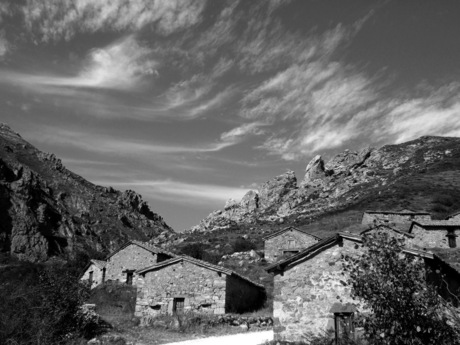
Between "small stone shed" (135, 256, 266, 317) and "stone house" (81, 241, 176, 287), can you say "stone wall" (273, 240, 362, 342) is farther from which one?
"stone house" (81, 241, 176, 287)

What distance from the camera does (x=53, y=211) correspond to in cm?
10044

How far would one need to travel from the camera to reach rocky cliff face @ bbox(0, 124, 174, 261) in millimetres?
86312

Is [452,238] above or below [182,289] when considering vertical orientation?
above

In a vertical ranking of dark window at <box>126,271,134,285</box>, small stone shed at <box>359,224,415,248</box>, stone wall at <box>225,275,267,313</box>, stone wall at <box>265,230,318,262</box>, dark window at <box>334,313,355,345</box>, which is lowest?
dark window at <box>334,313,355,345</box>

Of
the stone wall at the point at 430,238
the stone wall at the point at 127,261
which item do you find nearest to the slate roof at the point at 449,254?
the stone wall at the point at 430,238

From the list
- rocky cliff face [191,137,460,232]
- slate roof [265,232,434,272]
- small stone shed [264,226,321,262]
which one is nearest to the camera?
slate roof [265,232,434,272]

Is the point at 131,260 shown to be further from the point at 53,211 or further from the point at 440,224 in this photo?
the point at 53,211

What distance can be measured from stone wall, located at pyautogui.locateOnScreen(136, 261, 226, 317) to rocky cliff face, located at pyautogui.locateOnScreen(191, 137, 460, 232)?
5829 cm

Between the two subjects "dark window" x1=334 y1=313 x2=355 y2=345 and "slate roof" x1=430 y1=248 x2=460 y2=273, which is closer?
"dark window" x1=334 y1=313 x2=355 y2=345

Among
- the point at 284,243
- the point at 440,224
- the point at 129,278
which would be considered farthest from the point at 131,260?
the point at 440,224

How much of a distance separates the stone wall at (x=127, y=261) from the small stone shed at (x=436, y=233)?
2596 centimetres

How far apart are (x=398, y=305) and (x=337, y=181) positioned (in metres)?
109

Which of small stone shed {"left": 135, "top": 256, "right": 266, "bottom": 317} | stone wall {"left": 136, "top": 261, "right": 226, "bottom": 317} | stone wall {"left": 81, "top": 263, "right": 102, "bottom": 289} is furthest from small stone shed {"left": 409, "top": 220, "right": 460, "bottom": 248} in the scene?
stone wall {"left": 81, "top": 263, "right": 102, "bottom": 289}

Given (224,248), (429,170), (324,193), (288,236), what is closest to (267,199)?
(324,193)
